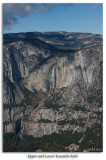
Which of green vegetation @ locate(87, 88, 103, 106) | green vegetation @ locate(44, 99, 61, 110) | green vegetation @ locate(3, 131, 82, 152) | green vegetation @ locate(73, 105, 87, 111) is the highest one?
green vegetation @ locate(87, 88, 103, 106)

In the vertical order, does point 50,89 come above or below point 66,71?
below

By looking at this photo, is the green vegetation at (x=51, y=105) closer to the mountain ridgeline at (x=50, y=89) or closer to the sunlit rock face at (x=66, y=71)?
the mountain ridgeline at (x=50, y=89)

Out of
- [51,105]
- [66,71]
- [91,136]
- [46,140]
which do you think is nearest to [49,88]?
[66,71]

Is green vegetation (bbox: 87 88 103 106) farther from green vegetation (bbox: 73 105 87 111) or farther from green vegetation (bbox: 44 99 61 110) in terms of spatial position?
green vegetation (bbox: 44 99 61 110)

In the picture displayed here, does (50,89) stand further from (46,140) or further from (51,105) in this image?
(46,140)

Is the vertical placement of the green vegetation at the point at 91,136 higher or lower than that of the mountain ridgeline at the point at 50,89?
lower

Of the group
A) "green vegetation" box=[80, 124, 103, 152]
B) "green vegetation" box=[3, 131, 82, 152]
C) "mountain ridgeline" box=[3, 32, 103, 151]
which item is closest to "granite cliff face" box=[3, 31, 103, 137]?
"mountain ridgeline" box=[3, 32, 103, 151]

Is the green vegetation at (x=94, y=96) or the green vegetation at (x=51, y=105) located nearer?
the green vegetation at (x=94, y=96)

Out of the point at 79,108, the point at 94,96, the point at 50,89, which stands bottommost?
the point at 79,108

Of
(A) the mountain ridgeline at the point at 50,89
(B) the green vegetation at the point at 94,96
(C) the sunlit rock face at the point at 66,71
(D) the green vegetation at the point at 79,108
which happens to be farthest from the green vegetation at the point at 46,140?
→ (C) the sunlit rock face at the point at 66,71
